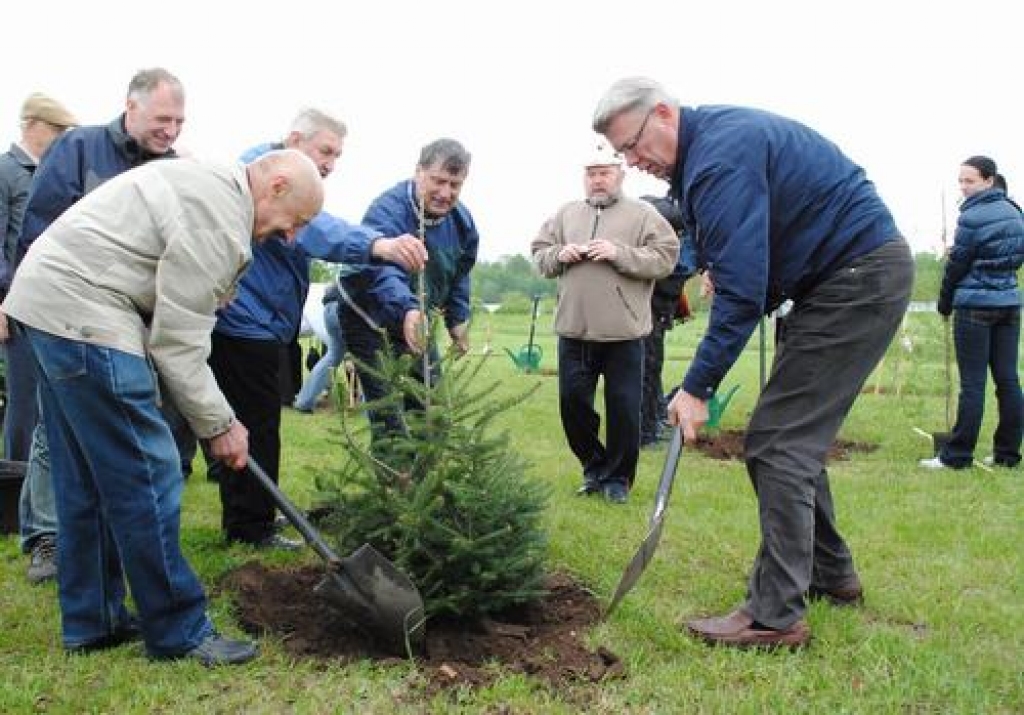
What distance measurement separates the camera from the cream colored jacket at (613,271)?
6152 millimetres

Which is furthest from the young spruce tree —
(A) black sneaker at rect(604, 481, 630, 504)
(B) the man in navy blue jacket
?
(A) black sneaker at rect(604, 481, 630, 504)

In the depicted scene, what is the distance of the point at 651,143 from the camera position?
11.9ft

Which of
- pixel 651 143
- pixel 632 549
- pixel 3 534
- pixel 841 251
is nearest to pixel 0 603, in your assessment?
pixel 3 534

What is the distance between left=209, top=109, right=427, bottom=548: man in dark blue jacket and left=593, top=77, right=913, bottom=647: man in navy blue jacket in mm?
1427

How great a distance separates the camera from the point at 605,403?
6195 mm

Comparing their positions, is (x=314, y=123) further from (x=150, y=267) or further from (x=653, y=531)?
(x=653, y=531)

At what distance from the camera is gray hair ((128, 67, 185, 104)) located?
4.46 metres

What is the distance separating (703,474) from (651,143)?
3899 millimetres

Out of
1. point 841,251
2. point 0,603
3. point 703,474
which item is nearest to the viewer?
point 841,251

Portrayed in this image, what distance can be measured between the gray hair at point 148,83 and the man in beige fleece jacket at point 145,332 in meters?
1.40

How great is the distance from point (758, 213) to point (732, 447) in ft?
17.0

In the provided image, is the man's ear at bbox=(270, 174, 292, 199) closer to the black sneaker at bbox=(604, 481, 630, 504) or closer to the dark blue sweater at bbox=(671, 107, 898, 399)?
the dark blue sweater at bbox=(671, 107, 898, 399)

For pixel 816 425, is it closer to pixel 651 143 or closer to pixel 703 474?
pixel 651 143

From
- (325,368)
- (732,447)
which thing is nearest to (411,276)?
(732,447)
